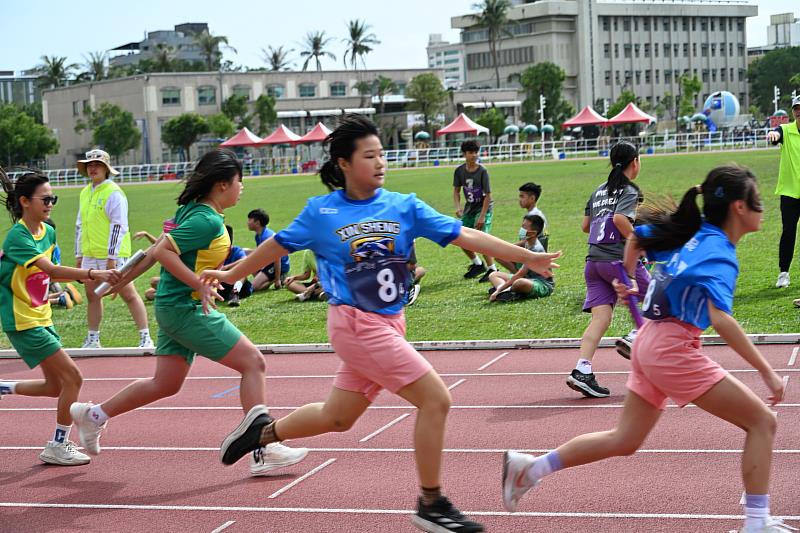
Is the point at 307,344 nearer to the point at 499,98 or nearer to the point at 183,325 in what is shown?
the point at 183,325

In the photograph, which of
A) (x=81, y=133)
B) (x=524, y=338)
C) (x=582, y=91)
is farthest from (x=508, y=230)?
(x=582, y=91)

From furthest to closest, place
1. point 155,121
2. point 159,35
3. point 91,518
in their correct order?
point 159,35 → point 155,121 → point 91,518

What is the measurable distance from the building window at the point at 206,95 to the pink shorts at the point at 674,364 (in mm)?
106074

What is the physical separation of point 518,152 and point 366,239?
208ft

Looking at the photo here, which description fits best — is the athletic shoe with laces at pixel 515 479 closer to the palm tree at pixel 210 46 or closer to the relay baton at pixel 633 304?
the relay baton at pixel 633 304

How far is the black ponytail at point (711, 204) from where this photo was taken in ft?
16.5

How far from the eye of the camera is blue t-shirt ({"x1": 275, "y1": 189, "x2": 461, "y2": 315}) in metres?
5.32

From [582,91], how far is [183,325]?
144 metres

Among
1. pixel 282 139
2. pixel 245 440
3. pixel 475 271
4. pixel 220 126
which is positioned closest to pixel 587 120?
pixel 282 139

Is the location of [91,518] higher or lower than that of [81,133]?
lower

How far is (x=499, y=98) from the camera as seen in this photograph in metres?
121

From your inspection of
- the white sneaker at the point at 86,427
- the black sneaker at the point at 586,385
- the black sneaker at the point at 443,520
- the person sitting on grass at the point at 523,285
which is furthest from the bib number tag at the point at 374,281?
the person sitting on grass at the point at 523,285

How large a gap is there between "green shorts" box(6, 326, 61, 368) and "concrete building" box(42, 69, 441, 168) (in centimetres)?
9221

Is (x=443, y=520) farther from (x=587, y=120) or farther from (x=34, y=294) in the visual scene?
(x=587, y=120)
